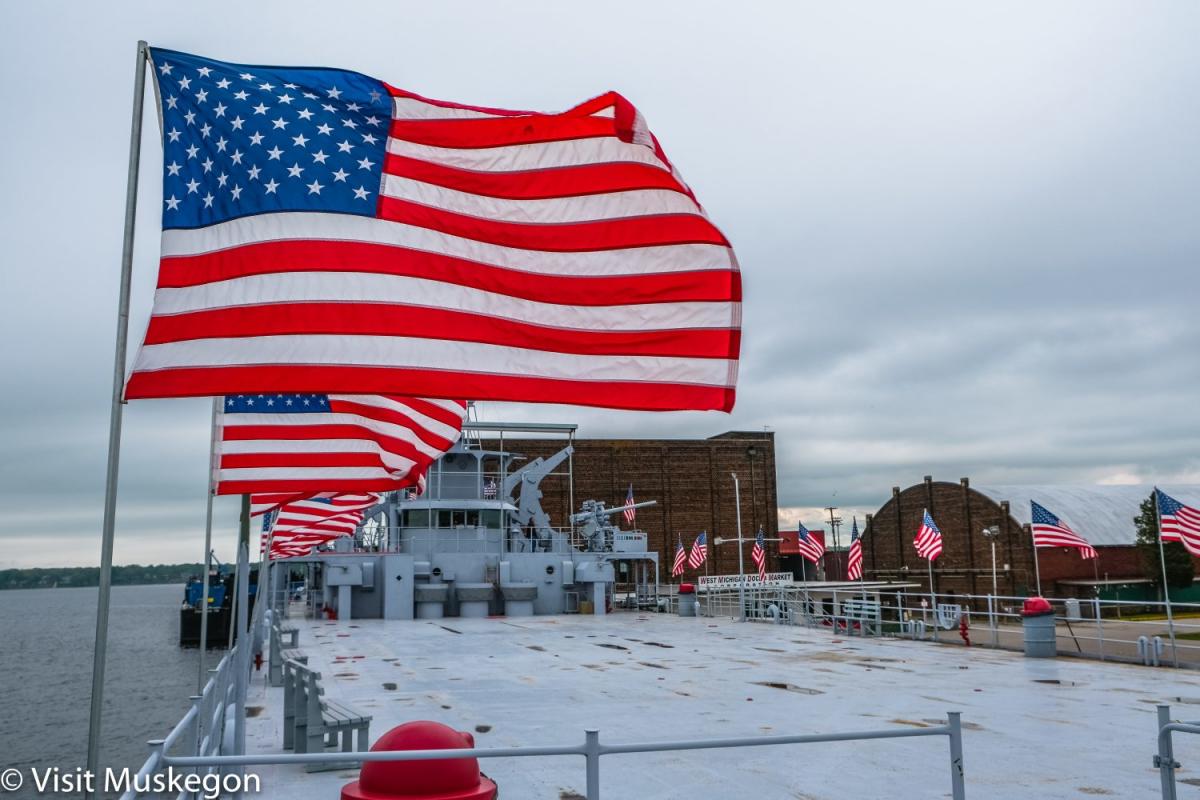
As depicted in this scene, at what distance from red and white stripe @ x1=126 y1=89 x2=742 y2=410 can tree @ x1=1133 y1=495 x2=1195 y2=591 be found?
4645cm

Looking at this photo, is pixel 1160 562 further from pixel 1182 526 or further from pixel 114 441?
pixel 114 441

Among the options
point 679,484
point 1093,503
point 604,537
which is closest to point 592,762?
point 604,537

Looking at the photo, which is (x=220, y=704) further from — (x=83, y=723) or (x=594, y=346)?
(x=83, y=723)

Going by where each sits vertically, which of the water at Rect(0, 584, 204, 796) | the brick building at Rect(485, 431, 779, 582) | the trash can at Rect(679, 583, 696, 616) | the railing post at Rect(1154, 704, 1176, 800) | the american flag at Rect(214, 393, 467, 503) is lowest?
the water at Rect(0, 584, 204, 796)

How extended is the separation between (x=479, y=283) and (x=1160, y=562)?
48.8 m

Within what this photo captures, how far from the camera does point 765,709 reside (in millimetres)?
12570

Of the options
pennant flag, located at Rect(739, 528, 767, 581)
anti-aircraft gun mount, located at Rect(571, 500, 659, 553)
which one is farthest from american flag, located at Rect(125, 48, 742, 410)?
anti-aircraft gun mount, located at Rect(571, 500, 659, 553)

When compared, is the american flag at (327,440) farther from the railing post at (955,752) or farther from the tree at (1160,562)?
the tree at (1160,562)

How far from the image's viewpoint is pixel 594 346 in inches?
255

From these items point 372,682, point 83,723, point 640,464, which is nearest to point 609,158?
point 372,682

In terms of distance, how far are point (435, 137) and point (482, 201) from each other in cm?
52

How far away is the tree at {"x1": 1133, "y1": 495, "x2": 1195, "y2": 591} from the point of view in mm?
45000

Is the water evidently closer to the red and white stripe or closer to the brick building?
the red and white stripe

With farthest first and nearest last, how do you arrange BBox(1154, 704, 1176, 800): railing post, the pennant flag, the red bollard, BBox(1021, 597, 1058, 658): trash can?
the pennant flag
BBox(1021, 597, 1058, 658): trash can
BBox(1154, 704, 1176, 800): railing post
the red bollard
